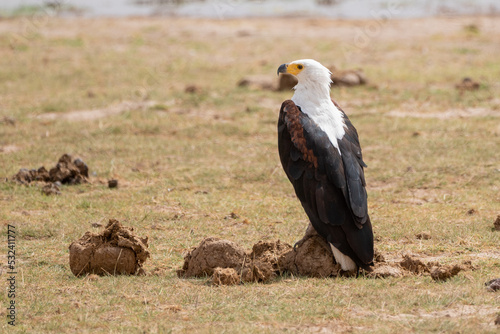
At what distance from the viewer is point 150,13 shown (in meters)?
23.6

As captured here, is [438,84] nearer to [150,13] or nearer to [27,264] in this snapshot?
[27,264]

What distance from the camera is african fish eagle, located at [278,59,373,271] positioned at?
19.2 feet

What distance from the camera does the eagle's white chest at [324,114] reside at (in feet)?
20.7

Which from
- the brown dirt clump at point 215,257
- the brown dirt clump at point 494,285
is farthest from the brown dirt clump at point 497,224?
the brown dirt clump at point 215,257

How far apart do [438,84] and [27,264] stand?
Result: 9.17 metres

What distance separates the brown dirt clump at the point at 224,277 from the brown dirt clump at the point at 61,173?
379cm

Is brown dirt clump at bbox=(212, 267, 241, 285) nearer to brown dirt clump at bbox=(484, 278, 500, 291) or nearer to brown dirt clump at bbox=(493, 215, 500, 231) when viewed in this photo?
brown dirt clump at bbox=(484, 278, 500, 291)

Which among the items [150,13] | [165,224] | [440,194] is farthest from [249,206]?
[150,13]

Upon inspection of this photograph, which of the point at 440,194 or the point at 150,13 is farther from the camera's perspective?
the point at 150,13

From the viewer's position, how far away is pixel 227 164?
998cm

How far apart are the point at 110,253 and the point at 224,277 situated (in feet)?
3.04

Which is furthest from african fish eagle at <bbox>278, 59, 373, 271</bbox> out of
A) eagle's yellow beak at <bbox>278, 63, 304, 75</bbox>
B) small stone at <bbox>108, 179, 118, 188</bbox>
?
small stone at <bbox>108, 179, 118, 188</bbox>

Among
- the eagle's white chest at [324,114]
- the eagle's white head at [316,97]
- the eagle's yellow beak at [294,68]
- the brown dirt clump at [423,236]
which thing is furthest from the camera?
the brown dirt clump at [423,236]

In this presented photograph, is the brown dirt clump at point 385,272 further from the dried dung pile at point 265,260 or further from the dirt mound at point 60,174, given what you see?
→ the dirt mound at point 60,174
